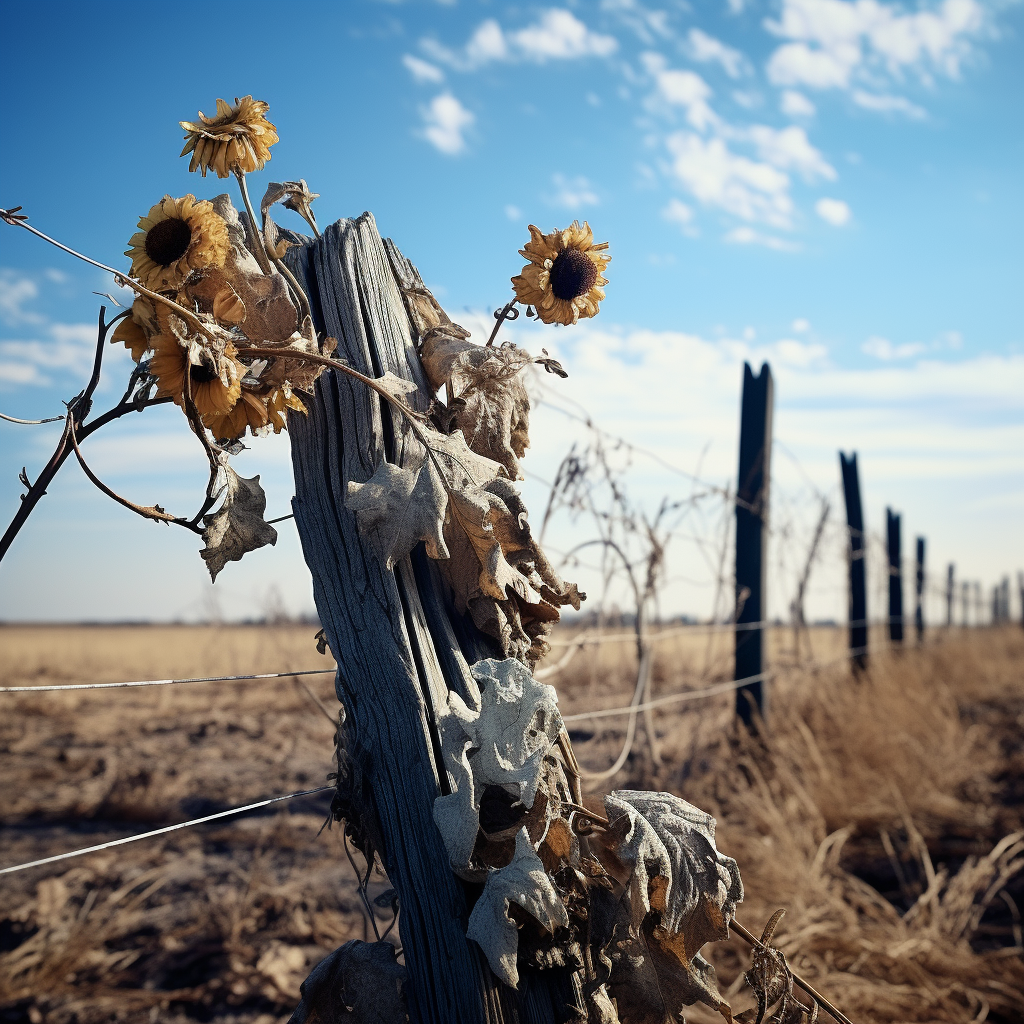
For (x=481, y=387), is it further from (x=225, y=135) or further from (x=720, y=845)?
(x=720, y=845)

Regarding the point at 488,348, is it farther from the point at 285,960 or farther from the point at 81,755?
the point at 81,755

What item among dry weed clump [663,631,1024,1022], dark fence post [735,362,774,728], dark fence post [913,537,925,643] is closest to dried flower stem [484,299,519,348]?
dry weed clump [663,631,1024,1022]

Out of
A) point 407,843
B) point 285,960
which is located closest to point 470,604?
point 407,843

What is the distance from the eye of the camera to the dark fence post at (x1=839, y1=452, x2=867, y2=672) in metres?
6.86

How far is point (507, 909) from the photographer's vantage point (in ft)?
3.21

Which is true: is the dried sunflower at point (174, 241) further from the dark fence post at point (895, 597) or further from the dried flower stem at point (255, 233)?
the dark fence post at point (895, 597)

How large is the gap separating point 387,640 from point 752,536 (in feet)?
11.3

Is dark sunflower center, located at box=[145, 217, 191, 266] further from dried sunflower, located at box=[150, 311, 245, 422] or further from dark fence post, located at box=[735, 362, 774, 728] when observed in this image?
dark fence post, located at box=[735, 362, 774, 728]

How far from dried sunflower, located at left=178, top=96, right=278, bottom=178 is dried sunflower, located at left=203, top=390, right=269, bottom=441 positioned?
0.31 metres

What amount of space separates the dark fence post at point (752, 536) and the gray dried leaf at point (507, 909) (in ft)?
10.9

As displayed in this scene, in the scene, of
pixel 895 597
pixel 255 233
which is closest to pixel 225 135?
pixel 255 233

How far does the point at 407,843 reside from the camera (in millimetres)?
1105

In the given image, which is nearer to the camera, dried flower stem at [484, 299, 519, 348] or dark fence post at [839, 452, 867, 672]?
dried flower stem at [484, 299, 519, 348]

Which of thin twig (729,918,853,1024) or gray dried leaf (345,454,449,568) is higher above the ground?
gray dried leaf (345,454,449,568)
